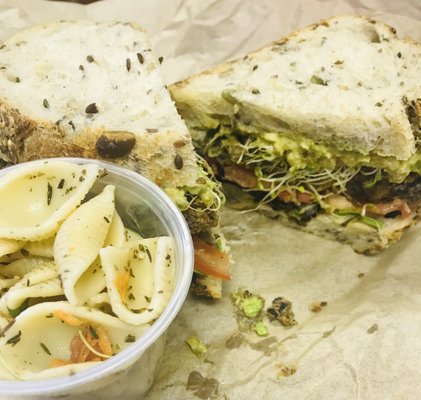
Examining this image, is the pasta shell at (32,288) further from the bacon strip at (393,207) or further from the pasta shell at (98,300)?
the bacon strip at (393,207)

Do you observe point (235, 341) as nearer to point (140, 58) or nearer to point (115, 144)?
point (115, 144)

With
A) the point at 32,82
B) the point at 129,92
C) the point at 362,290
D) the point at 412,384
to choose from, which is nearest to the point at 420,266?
the point at 362,290

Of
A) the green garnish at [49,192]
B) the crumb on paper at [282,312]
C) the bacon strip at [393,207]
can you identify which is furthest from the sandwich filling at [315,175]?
the green garnish at [49,192]

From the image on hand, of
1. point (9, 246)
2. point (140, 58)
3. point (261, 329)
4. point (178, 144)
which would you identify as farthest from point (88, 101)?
point (261, 329)

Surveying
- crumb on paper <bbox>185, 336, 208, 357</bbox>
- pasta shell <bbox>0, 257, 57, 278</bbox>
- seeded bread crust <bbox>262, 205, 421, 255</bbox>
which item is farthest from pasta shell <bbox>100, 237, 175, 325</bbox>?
seeded bread crust <bbox>262, 205, 421, 255</bbox>

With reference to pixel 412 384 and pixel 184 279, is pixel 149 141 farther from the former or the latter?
pixel 412 384

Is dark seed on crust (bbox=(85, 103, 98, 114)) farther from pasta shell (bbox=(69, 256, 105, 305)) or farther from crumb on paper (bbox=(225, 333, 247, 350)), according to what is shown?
crumb on paper (bbox=(225, 333, 247, 350))
